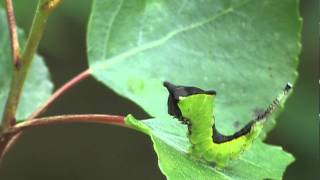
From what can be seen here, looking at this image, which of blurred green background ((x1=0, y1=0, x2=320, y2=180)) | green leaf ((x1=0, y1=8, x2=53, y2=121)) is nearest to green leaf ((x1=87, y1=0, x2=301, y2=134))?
green leaf ((x1=0, y1=8, x2=53, y2=121))

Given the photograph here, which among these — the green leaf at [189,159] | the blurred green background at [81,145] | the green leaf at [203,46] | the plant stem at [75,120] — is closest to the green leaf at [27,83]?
the green leaf at [203,46]

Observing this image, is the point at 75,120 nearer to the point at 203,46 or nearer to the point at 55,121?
the point at 55,121

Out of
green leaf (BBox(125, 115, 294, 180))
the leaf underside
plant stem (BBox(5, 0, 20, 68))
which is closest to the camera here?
green leaf (BBox(125, 115, 294, 180))

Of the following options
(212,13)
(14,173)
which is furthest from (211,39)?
(14,173)

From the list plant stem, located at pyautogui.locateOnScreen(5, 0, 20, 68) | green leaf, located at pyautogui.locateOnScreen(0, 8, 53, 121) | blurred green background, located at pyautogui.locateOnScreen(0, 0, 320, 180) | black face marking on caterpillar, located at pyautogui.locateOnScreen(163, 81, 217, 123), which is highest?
plant stem, located at pyautogui.locateOnScreen(5, 0, 20, 68)

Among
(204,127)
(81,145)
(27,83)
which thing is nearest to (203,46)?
(204,127)

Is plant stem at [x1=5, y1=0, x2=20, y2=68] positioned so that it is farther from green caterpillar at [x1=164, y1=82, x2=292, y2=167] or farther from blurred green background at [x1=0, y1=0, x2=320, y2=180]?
blurred green background at [x1=0, y1=0, x2=320, y2=180]
